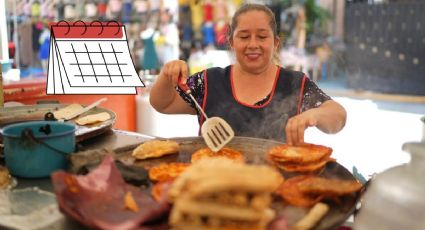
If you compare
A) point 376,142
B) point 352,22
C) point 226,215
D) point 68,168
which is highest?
point 352,22

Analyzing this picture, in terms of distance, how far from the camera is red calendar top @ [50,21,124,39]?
209cm

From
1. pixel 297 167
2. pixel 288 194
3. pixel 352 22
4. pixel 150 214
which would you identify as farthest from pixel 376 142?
pixel 150 214

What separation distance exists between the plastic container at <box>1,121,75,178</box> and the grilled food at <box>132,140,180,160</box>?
0.74ft

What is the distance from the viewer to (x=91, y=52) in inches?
82.3

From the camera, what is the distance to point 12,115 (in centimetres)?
190

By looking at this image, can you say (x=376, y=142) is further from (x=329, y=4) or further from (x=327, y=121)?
(x=327, y=121)

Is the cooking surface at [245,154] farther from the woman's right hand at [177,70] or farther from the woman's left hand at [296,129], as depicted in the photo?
the woman's right hand at [177,70]

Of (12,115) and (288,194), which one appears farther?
(12,115)

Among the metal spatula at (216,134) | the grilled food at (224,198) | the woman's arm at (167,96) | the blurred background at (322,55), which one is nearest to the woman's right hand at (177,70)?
the woman's arm at (167,96)

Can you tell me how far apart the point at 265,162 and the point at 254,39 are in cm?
64

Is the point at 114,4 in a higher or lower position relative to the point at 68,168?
higher

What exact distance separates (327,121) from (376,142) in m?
2.41

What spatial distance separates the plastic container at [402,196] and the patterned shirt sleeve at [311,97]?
1098mm

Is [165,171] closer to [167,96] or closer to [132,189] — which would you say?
[132,189]
